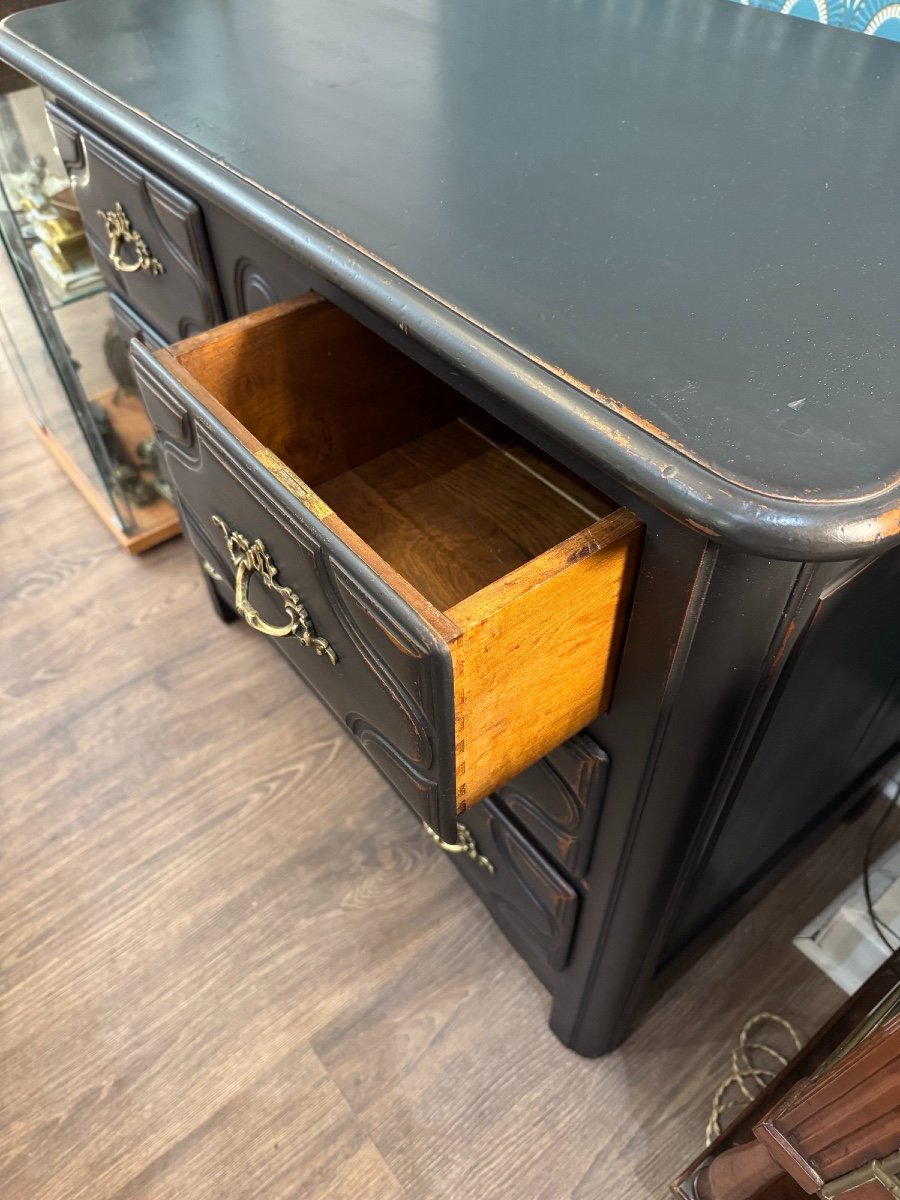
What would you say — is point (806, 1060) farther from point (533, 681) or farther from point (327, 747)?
point (327, 747)

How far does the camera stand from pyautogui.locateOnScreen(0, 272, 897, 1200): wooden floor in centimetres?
82

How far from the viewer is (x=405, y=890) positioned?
0.99 meters

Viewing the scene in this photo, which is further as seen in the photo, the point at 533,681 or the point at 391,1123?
the point at 391,1123

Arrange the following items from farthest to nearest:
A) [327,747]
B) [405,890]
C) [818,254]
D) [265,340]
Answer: [327,747] < [405,890] < [265,340] < [818,254]

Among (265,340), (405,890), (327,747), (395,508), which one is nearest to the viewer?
(265,340)

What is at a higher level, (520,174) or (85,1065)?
(520,174)

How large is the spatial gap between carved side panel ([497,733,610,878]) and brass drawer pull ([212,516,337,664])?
17cm

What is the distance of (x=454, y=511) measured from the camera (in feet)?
2.25

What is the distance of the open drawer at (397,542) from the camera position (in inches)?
16.2

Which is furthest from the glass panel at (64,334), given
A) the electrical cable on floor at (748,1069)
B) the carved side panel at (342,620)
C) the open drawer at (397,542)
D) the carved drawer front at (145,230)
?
the electrical cable on floor at (748,1069)

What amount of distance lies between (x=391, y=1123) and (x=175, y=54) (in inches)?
38.0

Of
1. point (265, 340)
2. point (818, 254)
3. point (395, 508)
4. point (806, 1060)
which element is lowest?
point (806, 1060)

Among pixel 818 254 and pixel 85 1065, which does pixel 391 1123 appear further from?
pixel 818 254

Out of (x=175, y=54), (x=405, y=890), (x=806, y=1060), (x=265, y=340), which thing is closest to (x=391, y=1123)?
(x=405, y=890)
